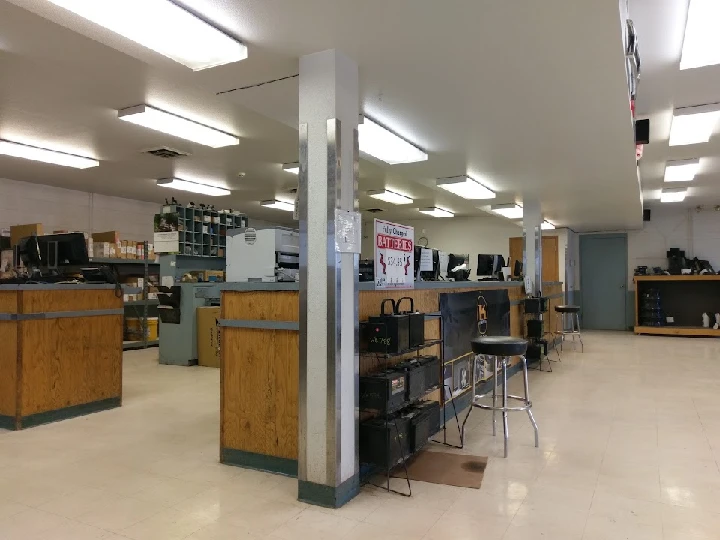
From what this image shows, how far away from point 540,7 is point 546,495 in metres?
2.70

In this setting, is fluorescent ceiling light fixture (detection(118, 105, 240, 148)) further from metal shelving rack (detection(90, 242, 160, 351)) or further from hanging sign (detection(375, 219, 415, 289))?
metal shelving rack (detection(90, 242, 160, 351))

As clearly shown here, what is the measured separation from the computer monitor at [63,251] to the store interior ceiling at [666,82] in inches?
204

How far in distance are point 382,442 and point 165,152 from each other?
5.21 meters

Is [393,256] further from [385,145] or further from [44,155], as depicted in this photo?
[44,155]

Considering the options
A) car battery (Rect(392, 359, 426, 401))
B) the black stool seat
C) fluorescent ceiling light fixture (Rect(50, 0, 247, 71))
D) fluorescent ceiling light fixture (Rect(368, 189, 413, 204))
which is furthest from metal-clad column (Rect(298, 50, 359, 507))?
fluorescent ceiling light fixture (Rect(368, 189, 413, 204))

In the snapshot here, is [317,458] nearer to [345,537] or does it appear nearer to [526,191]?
[345,537]

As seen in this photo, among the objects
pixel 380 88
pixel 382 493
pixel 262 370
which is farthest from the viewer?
pixel 380 88

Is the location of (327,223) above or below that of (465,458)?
above

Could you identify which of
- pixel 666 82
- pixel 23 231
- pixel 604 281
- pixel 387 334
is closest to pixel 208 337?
pixel 23 231

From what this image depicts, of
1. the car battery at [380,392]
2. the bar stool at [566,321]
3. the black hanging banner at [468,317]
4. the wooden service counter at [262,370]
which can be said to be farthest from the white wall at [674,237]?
the car battery at [380,392]

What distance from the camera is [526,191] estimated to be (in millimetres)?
7910

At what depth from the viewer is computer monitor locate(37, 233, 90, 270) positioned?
5066mm

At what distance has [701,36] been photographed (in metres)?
3.45

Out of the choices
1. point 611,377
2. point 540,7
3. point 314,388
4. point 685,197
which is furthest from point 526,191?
point 314,388
